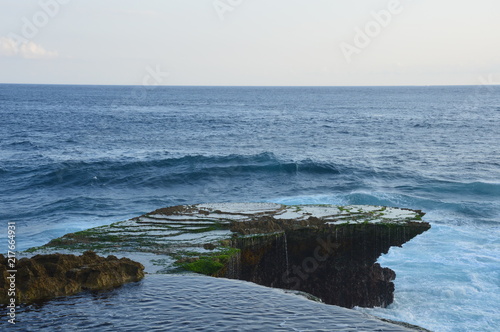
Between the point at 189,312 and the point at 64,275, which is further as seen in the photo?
the point at 64,275

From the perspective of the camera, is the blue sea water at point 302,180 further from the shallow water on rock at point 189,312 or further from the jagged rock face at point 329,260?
the jagged rock face at point 329,260

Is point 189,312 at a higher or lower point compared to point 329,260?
higher

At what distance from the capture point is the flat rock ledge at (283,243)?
17.9 meters

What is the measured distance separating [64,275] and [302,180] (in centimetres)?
3400

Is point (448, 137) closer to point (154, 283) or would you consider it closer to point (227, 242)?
point (227, 242)

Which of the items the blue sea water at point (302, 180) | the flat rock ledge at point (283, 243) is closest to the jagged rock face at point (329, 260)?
the flat rock ledge at point (283, 243)

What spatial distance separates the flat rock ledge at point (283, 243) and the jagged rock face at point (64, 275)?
212cm

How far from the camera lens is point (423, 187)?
142 feet

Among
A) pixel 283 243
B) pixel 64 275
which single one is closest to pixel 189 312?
pixel 64 275

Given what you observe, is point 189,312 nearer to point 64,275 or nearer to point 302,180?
point 64,275

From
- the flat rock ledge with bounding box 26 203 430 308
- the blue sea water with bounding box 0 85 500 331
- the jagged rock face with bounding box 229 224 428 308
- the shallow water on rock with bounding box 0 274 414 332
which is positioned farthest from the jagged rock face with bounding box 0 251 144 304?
the jagged rock face with bounding box 229 224 428 308

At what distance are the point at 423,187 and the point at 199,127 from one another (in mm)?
46235

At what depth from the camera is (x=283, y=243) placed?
19203 mm

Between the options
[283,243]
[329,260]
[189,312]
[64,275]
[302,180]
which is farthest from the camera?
[302,180]
